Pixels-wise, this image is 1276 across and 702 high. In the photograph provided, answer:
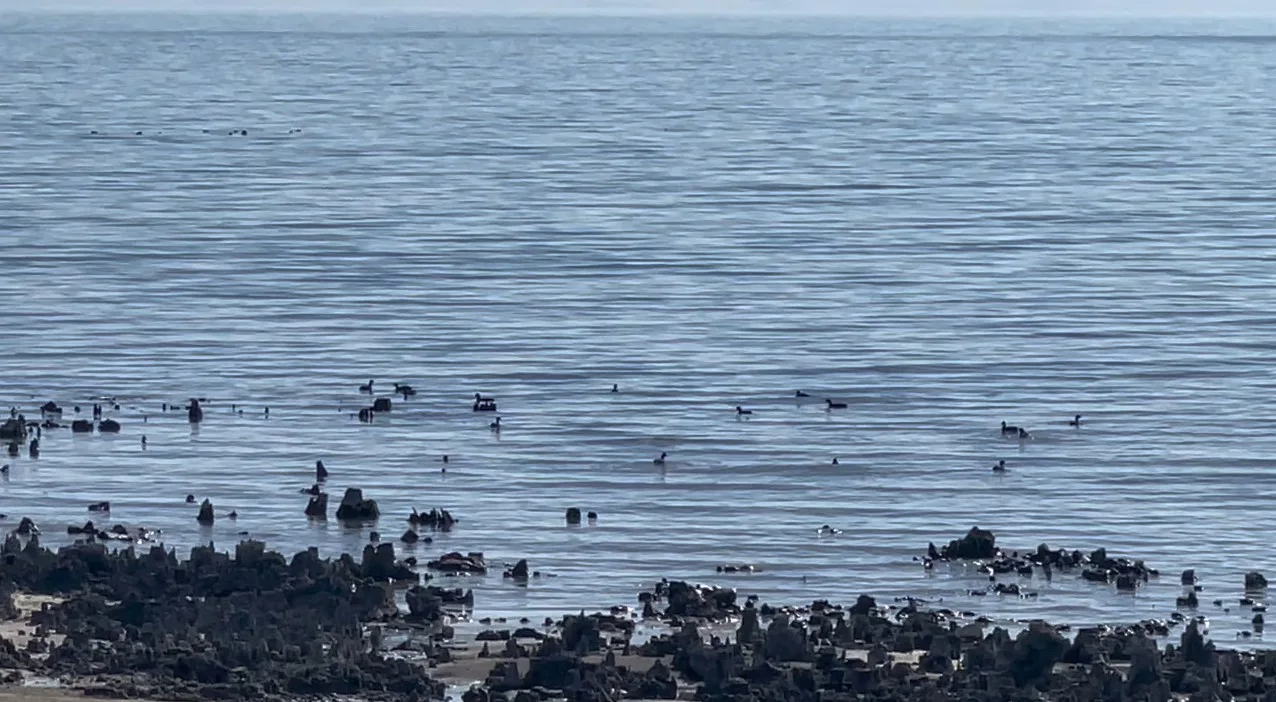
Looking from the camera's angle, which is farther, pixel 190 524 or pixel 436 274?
pixel 436 274

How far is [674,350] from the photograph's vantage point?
50719 millimetres

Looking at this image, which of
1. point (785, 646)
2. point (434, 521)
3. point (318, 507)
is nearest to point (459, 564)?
point (434, 521)

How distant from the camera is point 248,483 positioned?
36.3m

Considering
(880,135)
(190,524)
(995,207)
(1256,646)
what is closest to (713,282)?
(995,207)

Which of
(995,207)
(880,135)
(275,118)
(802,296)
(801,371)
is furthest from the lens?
(275,118)

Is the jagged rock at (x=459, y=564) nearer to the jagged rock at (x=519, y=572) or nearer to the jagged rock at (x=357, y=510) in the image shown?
the jagged rock at (x=519, y=572)

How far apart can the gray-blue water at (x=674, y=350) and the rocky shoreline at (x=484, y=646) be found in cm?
209

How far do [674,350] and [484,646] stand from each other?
24927 millimetres

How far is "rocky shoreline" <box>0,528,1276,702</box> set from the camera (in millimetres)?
23828

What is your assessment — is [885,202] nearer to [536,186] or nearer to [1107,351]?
[536,186]

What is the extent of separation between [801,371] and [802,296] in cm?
1171

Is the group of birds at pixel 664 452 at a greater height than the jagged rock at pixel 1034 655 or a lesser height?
greater

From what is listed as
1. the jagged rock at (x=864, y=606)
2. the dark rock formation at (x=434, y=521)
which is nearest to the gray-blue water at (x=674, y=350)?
the dark rock formation at (x=434, y=521)

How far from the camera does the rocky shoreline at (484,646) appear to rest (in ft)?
78.2
